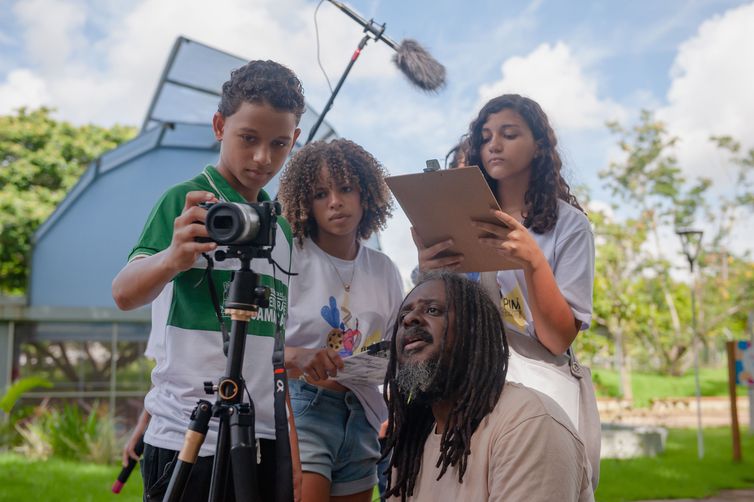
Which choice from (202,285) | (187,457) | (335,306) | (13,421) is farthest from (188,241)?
(13,421)

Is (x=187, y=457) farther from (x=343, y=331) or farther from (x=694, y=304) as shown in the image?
(x=694, y=304)

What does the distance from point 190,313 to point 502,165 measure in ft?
3.69

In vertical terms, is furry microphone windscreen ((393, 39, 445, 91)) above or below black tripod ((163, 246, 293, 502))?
above

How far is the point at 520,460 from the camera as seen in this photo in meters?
1.75

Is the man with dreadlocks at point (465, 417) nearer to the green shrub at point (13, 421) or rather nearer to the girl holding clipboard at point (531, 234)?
the girl holding clipboard at point (531, 234)

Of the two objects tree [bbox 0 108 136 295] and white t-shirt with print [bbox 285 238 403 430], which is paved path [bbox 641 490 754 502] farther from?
tree [bbox 0 108 136 295]

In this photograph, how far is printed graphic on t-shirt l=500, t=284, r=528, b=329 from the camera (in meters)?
2.29

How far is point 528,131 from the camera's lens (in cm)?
247

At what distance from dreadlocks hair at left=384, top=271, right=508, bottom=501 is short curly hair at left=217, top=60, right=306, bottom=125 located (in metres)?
0.63

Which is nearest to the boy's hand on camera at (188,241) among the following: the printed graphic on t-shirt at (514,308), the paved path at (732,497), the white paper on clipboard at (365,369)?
the white paper on clipboard at (365,369)

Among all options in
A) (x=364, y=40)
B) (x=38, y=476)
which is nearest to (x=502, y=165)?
(x=364, y=40)

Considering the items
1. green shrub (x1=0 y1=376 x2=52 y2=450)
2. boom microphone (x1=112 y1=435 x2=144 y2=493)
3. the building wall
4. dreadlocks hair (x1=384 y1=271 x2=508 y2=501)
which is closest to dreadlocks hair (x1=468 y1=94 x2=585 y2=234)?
dreadlocks hair (x1=384 y1=271 x2=508 y2=501)

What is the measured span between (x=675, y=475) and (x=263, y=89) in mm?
8136

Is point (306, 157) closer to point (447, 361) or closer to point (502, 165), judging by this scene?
point (502, 165)
